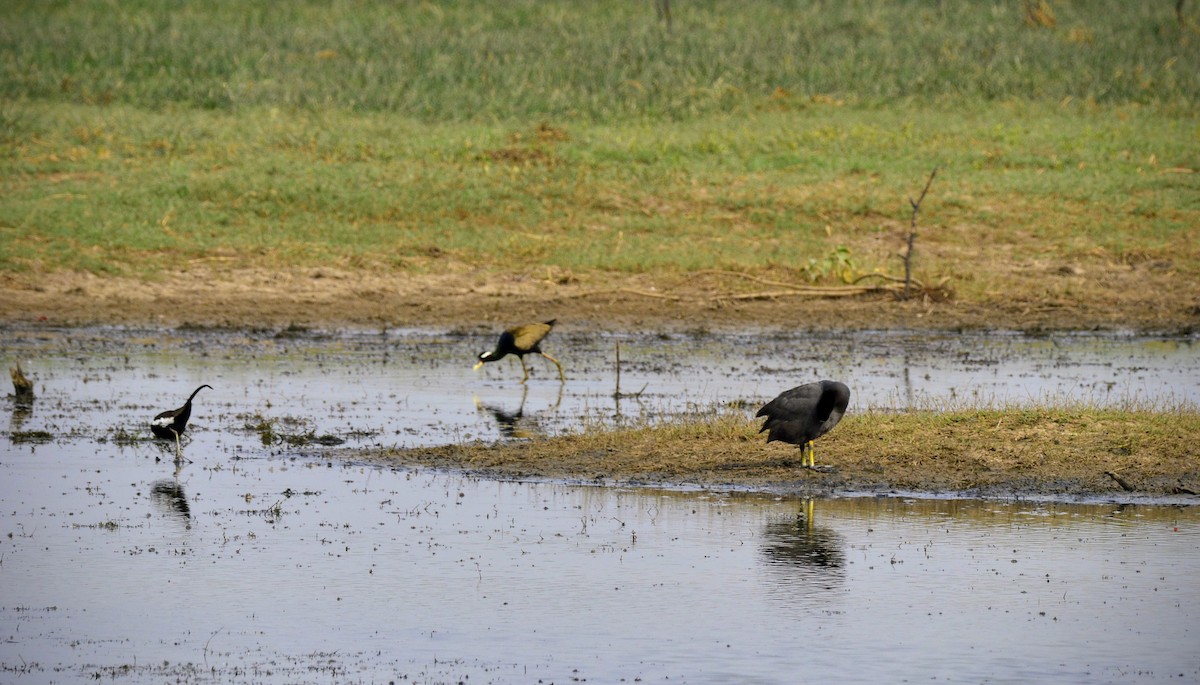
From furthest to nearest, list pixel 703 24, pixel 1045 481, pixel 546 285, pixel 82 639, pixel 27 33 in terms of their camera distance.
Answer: pixel 703 24 < pixel 27 33 < pixel 546 285 < pixel 1045 481 < pixel 82 639

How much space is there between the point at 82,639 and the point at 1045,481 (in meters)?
7.60

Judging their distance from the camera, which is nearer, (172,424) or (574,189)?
(172,424)

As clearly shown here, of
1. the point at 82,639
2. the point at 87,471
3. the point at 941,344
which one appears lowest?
the point at 82,639

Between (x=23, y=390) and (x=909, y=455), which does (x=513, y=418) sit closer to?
(x=909, y=455)

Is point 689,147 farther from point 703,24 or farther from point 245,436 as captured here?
point 245,436

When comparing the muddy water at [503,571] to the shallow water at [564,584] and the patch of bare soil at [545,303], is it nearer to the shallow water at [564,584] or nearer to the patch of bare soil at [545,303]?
the shallow water at [564,584]

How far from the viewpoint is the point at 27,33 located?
38.7 meters

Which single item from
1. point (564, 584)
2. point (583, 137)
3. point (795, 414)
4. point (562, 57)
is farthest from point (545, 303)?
point (562, 57)

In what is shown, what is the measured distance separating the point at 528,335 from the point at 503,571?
9.17 metres

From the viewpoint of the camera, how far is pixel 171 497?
13078 millimetres

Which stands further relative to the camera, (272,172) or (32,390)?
(272,172)

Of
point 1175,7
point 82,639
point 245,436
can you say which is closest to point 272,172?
point 245,436

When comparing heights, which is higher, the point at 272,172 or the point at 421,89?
the point at 421,89

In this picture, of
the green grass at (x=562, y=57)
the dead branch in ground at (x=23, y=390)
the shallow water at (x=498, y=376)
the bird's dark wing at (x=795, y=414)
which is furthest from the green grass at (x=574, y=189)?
the bird's dark wing at (x=795, y=414)
